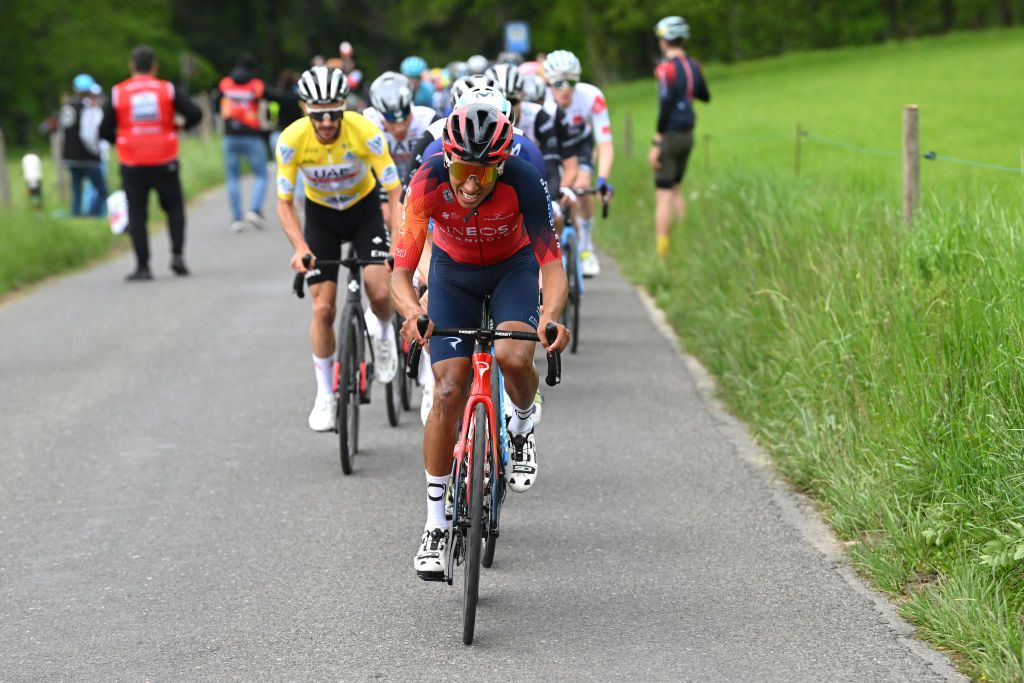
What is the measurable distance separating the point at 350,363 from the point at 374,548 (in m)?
1.69

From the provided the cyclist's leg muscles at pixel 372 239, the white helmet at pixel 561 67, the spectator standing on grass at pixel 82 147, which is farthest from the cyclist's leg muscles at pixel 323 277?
the spectator standing on grass at pixel 82 147

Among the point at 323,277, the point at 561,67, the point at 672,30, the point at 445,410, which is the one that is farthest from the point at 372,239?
the point at 672,30

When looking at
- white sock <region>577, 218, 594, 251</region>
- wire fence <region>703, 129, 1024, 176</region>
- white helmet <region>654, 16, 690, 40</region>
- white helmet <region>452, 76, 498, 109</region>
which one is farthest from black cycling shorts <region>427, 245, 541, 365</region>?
white helmet <region>654, 16, 690, 40</region>

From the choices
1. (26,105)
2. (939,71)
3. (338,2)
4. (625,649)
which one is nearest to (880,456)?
(625,649)

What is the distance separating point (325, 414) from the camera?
8.65 metres

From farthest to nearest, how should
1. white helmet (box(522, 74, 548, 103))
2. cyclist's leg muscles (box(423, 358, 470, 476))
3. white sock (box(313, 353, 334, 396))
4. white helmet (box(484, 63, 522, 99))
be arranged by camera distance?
white helmet (box(522, 74, 548, 103)) < white helmet (box(484, 63, 522, 99)) < white sock (box(313, 353, 334, 396)) < cyclist's leg muscles (box(423, 358, 470, 476))

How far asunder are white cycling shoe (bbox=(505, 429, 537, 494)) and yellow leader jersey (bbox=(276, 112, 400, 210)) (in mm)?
2420

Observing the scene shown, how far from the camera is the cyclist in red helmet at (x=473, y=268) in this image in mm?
5805

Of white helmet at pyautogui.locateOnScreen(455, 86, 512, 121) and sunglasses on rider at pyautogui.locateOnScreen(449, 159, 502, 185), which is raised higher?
white helmet at pyautogui.locateOnScreen(455, 86, 512, 121)

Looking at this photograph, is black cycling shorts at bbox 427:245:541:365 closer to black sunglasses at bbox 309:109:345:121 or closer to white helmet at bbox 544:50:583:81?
black sunglasses at bbox 309:109:345:121

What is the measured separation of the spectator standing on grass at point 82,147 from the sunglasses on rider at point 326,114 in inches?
597

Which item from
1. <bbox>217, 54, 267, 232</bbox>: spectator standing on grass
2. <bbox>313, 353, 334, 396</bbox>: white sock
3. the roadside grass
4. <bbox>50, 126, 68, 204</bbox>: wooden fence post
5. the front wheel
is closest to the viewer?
<bbox>313, 353, 334, 396</bbox>: white sock

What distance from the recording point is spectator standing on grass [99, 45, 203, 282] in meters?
17.3

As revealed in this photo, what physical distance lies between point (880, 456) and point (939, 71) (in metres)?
42.3
